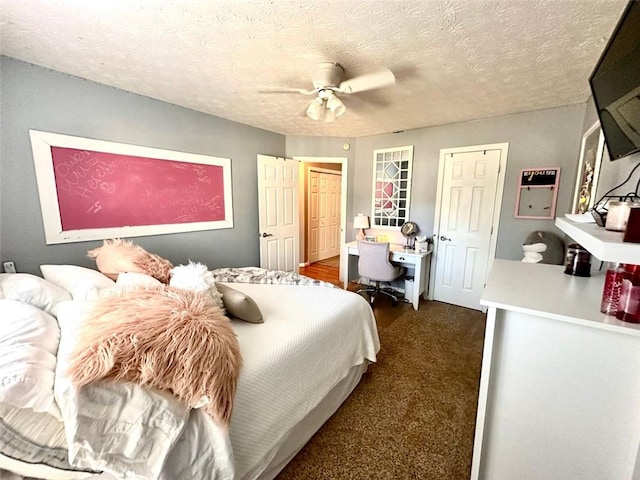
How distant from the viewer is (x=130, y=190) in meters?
2.42

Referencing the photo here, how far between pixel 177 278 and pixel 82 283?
48cm

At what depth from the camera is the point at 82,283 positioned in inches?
56.1

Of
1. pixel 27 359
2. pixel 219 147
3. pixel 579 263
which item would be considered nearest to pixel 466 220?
pixel 579 263

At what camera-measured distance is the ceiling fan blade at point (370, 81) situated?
165 centimetres

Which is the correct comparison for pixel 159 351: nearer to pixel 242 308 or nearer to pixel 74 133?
pixel 242 308

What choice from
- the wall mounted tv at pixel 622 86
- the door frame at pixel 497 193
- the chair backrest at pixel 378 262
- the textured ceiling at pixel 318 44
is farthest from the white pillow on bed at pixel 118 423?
the door frame at pixel 497 193

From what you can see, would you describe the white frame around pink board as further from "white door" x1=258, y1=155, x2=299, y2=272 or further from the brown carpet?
the brown carpet

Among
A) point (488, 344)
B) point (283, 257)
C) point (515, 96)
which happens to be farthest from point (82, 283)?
point (515, 96)

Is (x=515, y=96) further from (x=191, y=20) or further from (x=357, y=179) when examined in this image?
(x=191, y=20)

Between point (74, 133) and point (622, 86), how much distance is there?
11.2 ft

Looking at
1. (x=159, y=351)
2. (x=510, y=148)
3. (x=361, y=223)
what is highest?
(x=510, y=148)

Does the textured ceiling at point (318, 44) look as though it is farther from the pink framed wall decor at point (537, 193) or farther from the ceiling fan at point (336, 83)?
the pink framed wall decor at point (537, 193)

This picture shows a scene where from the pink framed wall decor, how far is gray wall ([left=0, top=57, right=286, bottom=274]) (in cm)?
343

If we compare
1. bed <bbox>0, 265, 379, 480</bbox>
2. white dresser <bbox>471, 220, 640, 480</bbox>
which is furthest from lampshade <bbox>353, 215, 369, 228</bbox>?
white dresser <bbox>471, 220, 640, 480</bbox>
